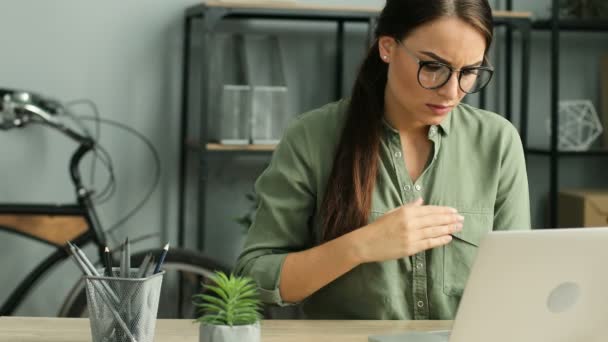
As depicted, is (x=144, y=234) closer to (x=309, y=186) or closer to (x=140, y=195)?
(x=140, y=195)

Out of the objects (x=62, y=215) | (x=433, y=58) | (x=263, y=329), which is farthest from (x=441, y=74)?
(x=62, y=215)

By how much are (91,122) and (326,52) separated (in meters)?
0.86

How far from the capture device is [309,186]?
1.81 metres

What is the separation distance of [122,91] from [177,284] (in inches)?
27.3

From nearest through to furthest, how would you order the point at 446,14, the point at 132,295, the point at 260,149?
the point at 132,295 → the point at 446,14 → the point at 260,149

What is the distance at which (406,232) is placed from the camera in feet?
5.24

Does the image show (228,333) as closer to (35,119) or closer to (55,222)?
(55,222)

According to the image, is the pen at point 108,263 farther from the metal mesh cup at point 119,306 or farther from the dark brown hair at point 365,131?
the dark brown hair at point 365,131

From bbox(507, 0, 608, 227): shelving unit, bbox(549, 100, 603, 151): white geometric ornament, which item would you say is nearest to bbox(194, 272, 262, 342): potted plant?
bbox(507, 0, 608, 227): shelving unit

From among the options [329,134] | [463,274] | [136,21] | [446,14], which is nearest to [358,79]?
[329,134]

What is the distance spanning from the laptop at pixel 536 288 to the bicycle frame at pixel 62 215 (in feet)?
6.27

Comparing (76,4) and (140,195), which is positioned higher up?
(76,4)

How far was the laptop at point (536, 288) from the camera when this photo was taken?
3.94 ft

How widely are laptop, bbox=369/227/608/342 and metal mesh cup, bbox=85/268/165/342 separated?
1.37 ft
